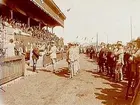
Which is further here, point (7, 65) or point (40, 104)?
point (7, 65)

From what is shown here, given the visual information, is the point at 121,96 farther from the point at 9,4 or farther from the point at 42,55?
the point at 9,4

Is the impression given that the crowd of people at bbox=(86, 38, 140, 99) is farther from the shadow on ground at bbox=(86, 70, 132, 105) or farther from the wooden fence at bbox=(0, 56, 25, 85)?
the wooden fence at bbox=(0, 56, 25, 85)

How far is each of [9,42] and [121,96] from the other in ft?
26.1

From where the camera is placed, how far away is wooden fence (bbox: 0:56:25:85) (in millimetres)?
12008

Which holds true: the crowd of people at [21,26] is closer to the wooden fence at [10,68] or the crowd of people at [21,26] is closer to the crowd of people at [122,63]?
the wooden fence at [10,68]

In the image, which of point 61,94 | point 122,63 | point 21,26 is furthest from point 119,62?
point 21,26

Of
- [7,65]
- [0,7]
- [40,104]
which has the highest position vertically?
[0,7]

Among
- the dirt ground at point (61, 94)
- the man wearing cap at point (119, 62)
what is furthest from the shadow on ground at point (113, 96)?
the man wearing cap at point (119, 62)

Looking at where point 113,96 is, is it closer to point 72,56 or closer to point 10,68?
point 10,68

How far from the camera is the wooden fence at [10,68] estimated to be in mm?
12008

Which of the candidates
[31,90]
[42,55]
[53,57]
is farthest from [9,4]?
[31,90]

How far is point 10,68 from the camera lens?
13055 mm

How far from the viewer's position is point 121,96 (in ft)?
33.4

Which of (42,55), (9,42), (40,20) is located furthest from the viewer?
(40,20)
